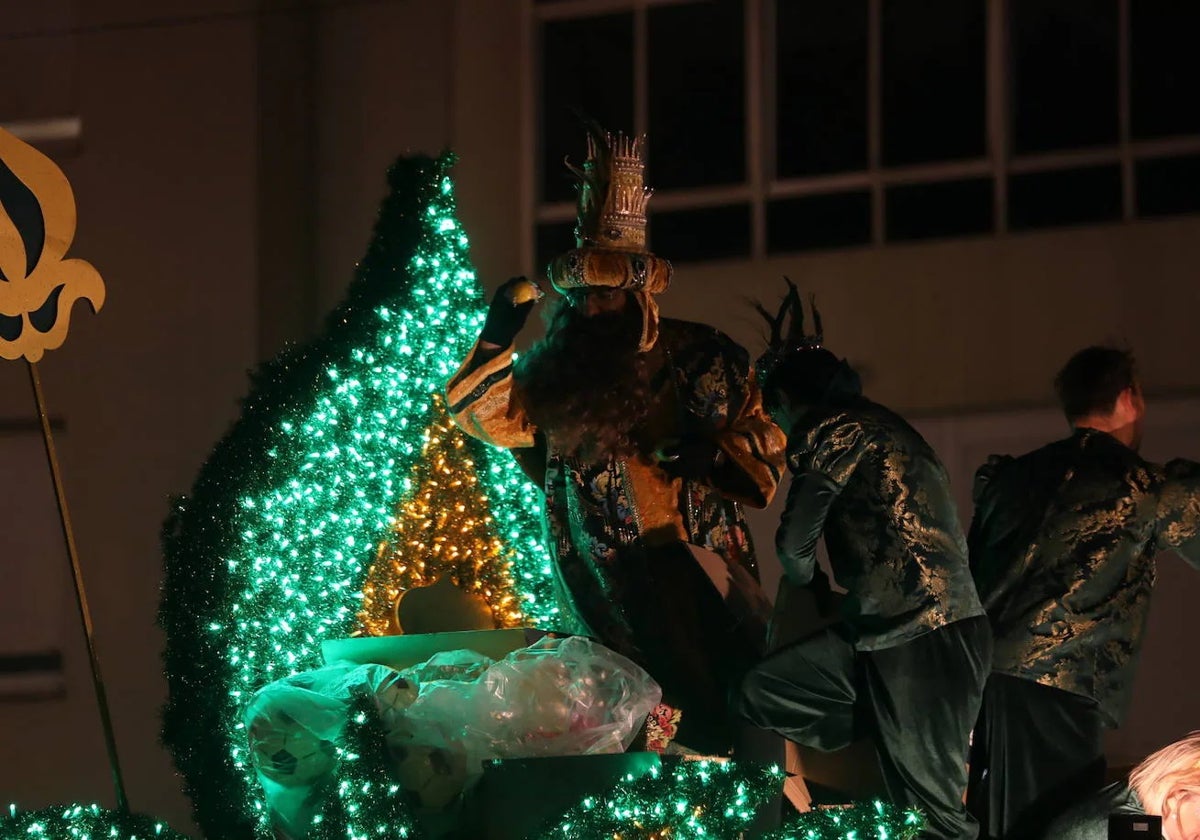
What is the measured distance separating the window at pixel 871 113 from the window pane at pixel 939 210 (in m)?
0.01

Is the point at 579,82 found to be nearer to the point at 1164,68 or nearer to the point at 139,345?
the point at 139,345

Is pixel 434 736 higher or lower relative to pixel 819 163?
lower

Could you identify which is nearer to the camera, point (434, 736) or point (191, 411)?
point (434, 736)

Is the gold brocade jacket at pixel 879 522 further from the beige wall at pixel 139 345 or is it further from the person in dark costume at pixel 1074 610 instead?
the beige wall at pixel 139 345

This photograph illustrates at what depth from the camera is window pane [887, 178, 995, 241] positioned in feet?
33.2

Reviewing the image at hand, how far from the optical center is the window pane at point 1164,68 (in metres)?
9.84

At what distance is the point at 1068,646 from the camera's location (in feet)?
16.7

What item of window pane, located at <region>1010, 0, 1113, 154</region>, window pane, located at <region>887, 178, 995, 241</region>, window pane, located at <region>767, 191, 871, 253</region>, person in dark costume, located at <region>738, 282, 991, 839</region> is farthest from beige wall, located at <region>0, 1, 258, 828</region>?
person in dark costume, located at <region>738, 282, 991, 839</region>

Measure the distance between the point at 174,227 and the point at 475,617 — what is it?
6.33 metres

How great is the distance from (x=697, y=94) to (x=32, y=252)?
5.78 m

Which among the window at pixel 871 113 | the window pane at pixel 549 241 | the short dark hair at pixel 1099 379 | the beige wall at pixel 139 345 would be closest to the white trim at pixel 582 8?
the window at pixel 871 113

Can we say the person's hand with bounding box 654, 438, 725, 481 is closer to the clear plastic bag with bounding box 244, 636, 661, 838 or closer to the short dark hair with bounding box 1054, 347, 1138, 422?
the clear plastic bag with bounding box 244, 636, 661, 838

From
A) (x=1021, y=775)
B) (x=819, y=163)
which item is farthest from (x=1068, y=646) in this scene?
(x=819, y=163)

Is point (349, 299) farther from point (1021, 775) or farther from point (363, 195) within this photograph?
point (363, 195)
